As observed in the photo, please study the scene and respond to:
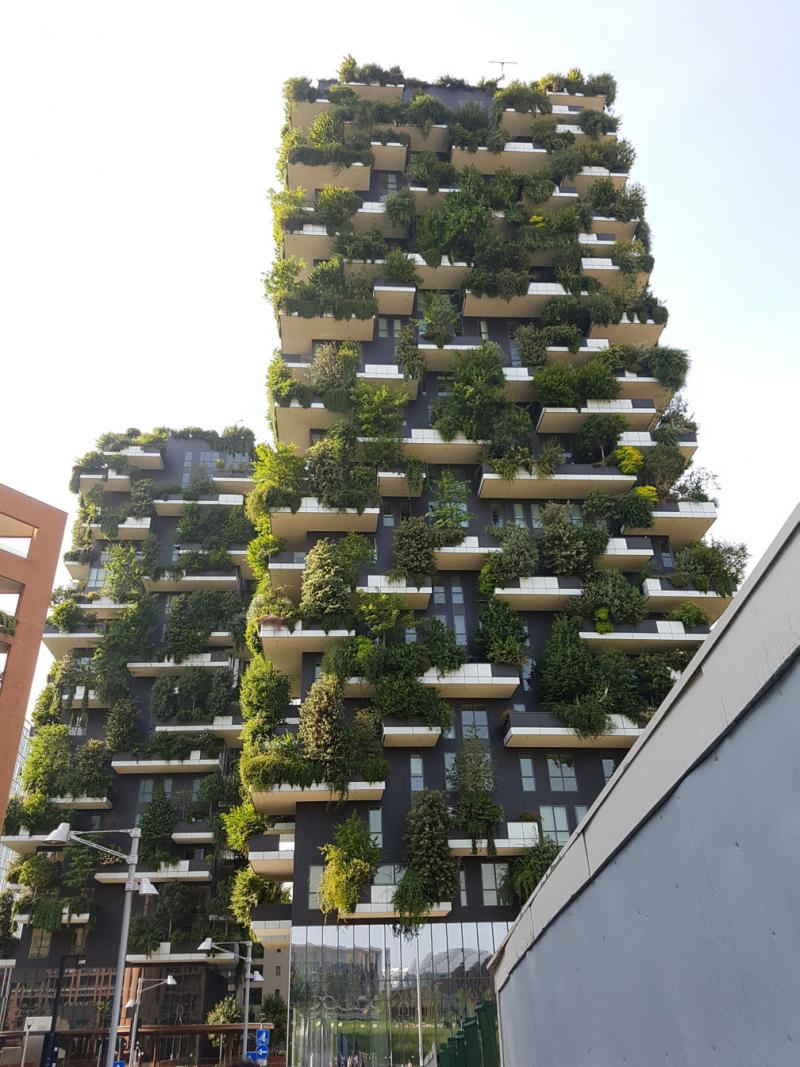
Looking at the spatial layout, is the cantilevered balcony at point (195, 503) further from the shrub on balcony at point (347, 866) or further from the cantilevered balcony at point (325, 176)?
the shrub on balcony at point (347, 866)

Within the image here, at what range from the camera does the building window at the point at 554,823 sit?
30.0m

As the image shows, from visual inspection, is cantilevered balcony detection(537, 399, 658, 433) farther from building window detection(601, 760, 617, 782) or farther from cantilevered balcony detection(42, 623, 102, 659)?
cantilevered balcony detection(42, 623, 102, 659)

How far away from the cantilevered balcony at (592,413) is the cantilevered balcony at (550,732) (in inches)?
555

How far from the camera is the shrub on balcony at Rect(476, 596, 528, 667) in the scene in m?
31.9

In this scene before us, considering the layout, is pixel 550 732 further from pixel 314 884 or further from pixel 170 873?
pixel 170 873

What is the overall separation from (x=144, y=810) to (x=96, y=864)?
358 centimetres

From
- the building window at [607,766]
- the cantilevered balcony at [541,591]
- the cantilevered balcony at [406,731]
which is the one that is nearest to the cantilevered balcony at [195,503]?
the cantilevered balcony at [541,591]

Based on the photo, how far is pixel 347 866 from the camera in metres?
27.3

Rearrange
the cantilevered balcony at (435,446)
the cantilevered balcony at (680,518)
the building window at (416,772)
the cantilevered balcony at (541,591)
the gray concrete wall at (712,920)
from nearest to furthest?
the gray concrete wall at (712,920)
the building window at (416,772)
the cantilevered balcony at (541,591)
the cantilevered balcony at (680,518)
the cantilevered balcony at (435,446)

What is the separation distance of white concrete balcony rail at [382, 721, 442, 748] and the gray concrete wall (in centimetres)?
2388

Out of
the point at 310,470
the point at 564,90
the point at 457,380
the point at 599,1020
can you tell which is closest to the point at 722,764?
the point at 599,1020

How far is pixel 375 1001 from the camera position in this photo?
92.6 ft

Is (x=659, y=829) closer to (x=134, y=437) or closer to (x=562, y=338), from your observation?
(x=562, y=338)

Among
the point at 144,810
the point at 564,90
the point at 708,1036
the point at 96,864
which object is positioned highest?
the point at 564,90
